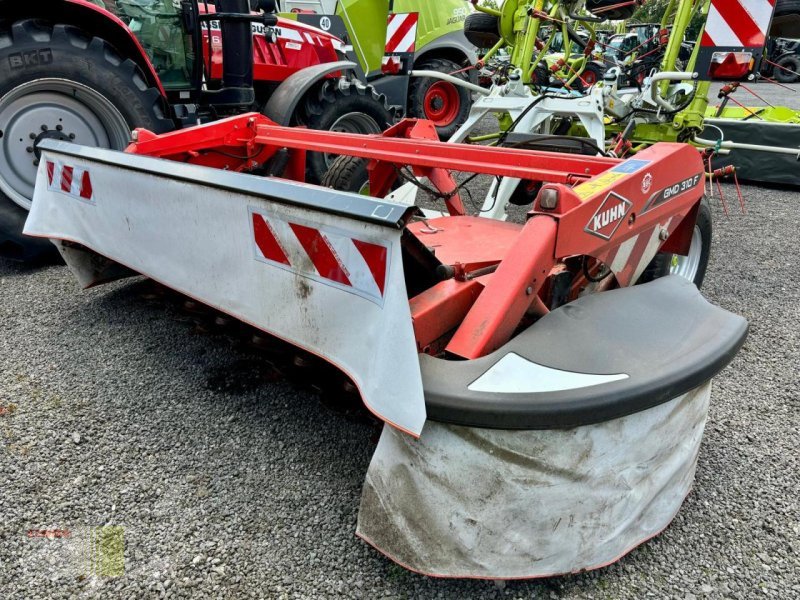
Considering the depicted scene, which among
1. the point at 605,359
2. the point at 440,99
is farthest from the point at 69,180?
the point at 440,99

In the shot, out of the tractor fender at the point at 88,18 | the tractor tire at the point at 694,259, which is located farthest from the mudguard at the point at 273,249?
the tractor tire at the point at 694,259

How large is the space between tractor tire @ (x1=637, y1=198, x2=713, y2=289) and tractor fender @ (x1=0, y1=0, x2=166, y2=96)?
291 centimetres

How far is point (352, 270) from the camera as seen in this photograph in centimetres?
145

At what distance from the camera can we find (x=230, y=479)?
179 centimetres

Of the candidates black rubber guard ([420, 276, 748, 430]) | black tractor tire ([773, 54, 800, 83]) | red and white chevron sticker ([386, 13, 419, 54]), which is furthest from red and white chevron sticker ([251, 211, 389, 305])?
black tractor tire ([773, 54, 800, 83])

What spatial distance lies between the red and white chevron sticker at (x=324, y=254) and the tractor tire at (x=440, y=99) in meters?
6.40

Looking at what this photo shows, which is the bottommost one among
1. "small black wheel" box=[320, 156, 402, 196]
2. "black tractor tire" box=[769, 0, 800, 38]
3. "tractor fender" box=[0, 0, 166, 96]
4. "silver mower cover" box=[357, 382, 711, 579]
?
"silver mower cover" box=[357, 382, 711, 579]

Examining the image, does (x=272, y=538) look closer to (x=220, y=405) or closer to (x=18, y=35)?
(x=220, y=405)

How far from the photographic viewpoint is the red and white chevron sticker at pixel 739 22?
3.55 metres

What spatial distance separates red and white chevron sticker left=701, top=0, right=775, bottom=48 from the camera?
3.55 metres

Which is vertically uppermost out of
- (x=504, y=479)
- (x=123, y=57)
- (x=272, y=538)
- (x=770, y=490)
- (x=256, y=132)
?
(x=123, y=57)

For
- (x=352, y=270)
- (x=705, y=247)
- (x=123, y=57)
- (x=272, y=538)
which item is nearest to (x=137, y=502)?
(x=272, y=538)

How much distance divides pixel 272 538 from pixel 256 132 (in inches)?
78.7

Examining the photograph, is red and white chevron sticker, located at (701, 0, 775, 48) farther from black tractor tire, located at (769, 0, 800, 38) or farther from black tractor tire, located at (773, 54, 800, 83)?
black tractor tire, located at (773, 54, 800, 83)
